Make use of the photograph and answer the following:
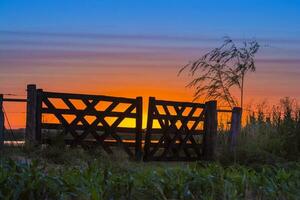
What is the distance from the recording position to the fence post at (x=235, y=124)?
21.1 m

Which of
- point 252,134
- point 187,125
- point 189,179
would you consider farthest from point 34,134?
point 189,179

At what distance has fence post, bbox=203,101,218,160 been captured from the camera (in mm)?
21984

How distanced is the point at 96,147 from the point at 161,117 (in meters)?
3.10

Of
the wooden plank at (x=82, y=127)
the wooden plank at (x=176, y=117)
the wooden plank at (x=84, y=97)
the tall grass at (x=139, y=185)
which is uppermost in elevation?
the wooden plank at (x=84, y=97)

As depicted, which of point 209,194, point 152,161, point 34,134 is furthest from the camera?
point 152,161

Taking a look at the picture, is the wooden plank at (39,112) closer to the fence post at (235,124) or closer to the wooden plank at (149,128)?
the wooden plank at (149,128)

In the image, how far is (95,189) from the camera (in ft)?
24.6

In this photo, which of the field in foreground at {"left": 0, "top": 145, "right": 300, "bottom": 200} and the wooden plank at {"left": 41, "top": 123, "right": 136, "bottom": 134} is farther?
the wooden plank at {"left": 41, "top": 123, "right": 136, "bottom": 134}

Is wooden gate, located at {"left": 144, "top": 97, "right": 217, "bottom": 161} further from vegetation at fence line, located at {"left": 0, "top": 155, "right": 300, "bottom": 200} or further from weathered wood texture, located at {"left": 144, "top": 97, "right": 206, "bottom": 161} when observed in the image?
vegetation at fence line, located at {"left": 0, "top": 155, "right": 300, "bottom": 200}

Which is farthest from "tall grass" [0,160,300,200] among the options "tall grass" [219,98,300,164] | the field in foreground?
"tall grass" [219,98,300,164]

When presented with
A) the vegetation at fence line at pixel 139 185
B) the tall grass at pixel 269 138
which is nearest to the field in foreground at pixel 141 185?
the vegetation at fence line at pixel 139 185

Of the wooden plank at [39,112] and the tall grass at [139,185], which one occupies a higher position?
the wooden plank at [39,112]

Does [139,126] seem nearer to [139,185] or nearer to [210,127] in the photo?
[210,127]

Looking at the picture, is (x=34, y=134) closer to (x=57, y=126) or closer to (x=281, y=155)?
(x=57, y=126)
